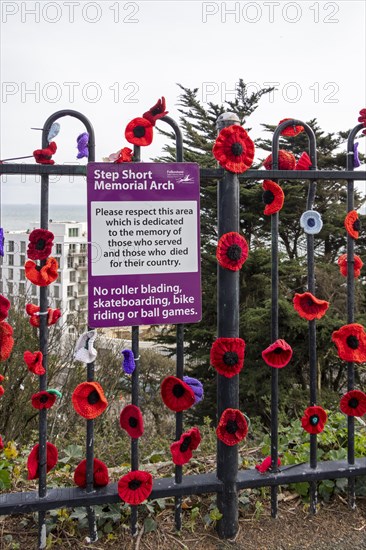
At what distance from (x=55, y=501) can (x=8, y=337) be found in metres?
0.75

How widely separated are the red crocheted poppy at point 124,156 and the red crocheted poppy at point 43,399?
1.07 metres

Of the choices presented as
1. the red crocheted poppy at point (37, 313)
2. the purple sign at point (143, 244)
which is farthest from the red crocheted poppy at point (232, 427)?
the red crocheted poppy at point (37, 313)

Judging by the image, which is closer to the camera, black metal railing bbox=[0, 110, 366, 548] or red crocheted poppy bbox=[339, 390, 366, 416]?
black metal railing bbox=[0, 110, 366, 548]

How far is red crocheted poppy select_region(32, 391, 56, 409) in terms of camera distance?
7.34 feet

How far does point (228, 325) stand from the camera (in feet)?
7.93

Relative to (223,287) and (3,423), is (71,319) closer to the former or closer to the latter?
(3,423)

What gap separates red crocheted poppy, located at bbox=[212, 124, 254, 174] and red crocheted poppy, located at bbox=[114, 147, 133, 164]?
389 mm

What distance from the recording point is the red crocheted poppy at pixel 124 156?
7.38ft

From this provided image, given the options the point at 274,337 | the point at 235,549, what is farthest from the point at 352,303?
the point at 235,549

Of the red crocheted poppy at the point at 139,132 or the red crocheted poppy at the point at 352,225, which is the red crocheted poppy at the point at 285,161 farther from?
the red crocheted poppy at the point at 139,132

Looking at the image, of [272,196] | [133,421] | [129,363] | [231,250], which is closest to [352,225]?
[272,196]

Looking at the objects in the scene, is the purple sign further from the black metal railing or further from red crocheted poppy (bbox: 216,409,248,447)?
red crocheted poppy (bbox: 216,409,248,447)

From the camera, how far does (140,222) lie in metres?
2.30

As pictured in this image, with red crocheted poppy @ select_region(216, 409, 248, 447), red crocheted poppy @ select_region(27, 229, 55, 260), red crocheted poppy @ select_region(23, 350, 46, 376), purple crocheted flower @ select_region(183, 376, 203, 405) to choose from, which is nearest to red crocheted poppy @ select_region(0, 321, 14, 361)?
red crocheted poppy @ select_region(23, 350, 46, 376)
